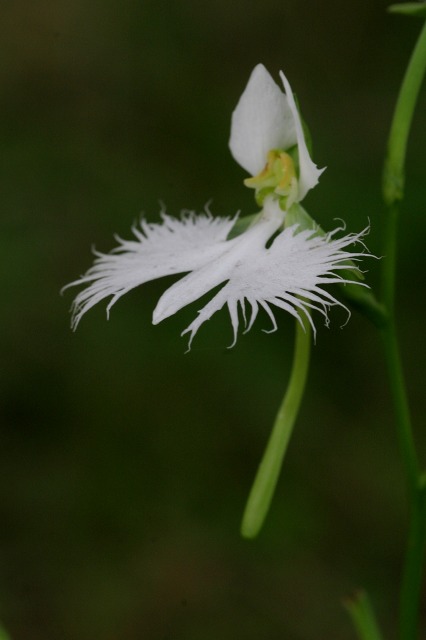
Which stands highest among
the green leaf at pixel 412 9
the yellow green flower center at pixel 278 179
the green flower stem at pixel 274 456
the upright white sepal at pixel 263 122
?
the green leaf at pixel 412 9

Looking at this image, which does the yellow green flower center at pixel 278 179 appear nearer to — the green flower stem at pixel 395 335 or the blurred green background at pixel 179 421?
the green flower stem at pixel 395 335

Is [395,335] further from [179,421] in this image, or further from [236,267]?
[179,421]

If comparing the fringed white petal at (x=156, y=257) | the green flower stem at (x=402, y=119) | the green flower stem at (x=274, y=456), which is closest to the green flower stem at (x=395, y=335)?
the green flower stem at (x=402, y=119)

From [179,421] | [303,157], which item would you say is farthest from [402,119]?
[179,421]

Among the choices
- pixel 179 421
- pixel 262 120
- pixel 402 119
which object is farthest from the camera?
pixel 179 421

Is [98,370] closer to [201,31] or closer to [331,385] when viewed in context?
[331,385]

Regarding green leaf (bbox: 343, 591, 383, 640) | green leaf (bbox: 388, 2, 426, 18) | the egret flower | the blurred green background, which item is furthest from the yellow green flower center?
the blurred green background

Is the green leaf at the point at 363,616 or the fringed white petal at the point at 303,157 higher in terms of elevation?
the fringed white petal at the point at 303,157
